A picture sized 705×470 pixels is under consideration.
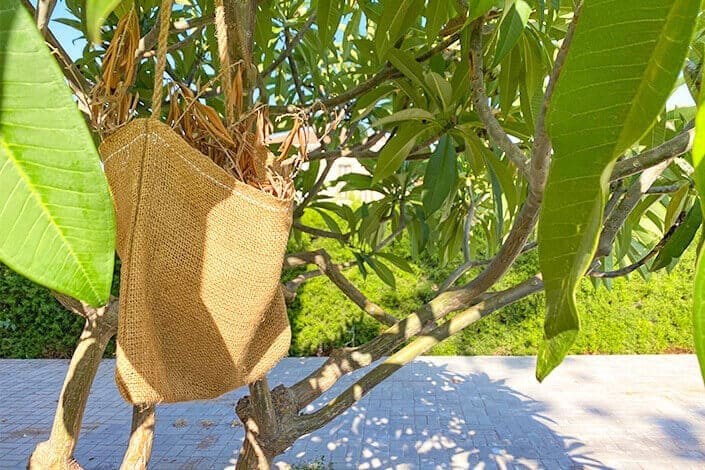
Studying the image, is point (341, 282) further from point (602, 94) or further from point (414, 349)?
point (602, 94)

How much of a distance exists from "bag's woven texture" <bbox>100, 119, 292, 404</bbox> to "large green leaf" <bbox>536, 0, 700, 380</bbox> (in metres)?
0.41

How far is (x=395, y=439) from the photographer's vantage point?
14.4 ft

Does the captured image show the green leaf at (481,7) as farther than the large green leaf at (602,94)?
Yes

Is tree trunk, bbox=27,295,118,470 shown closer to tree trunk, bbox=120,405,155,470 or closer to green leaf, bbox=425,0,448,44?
tree trunk, bbox=120,405,155,470

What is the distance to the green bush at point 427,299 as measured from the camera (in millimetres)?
6793

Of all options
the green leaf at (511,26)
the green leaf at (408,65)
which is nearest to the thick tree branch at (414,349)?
the green leaf at (408,65)

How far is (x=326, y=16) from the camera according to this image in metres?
1.03

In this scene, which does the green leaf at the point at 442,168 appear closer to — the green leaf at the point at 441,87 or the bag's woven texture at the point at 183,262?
the green leaf at the point at 441,87

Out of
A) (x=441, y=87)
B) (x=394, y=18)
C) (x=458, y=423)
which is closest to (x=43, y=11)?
(x=394, y=18)

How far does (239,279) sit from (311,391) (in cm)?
57

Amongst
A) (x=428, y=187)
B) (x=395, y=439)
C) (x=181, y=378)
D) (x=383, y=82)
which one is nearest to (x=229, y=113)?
(x=181, y=378)

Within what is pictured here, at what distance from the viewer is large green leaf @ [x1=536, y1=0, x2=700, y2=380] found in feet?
0.76

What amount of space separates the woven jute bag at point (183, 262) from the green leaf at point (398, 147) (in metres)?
0.52

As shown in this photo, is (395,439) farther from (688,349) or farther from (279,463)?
(688,349)
